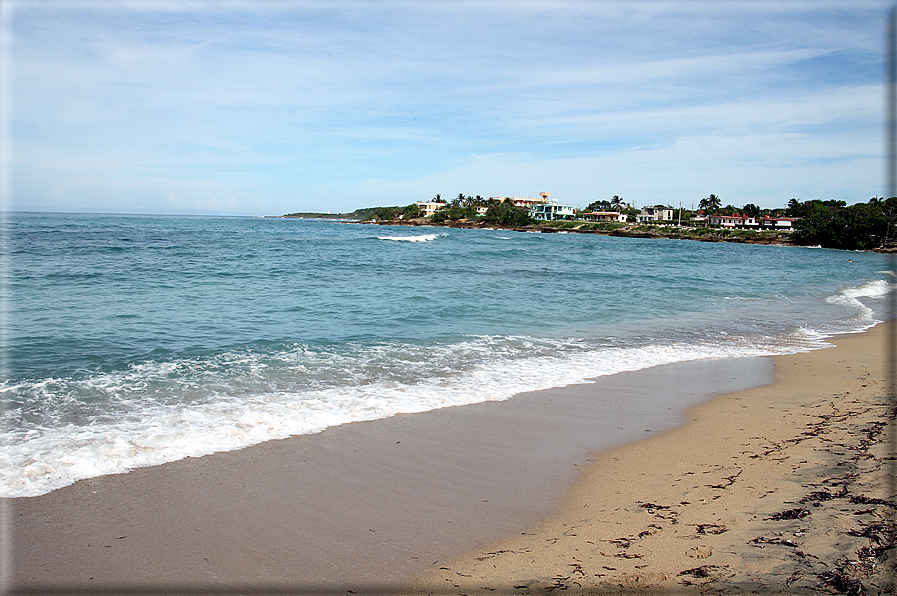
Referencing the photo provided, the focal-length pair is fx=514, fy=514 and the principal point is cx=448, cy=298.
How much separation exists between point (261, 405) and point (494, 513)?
356cm

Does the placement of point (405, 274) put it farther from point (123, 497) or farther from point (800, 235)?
point (800, 235)

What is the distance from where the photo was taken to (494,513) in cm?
398

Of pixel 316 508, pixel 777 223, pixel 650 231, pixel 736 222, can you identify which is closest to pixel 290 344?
pixel 316 508

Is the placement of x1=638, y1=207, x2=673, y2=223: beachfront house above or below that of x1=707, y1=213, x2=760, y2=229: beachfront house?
above

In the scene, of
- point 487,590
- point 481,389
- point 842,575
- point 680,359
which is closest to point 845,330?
point 680,359

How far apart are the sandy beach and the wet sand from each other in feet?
0.05

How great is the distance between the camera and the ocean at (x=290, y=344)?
5.54 m

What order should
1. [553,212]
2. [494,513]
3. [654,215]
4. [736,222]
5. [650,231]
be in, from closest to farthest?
[494,513] → [650,231] → [736,222] → [654,215] → [553,212]

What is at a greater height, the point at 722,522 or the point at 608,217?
the point at 608,217

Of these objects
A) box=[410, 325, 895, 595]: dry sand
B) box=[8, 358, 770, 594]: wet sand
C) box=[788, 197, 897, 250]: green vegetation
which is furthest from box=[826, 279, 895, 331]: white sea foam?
box=[788, 197, 897, 250]: green vegetation

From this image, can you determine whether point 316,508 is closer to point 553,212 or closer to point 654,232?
point 654,232

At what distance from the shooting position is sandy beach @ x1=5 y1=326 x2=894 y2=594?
303 cm

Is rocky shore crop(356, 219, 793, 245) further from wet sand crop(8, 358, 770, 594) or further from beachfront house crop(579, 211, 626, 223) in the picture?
wet sand crop(8, 358, 770, 594)

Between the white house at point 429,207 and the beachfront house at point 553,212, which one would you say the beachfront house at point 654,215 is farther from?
the white house at point 429,207
